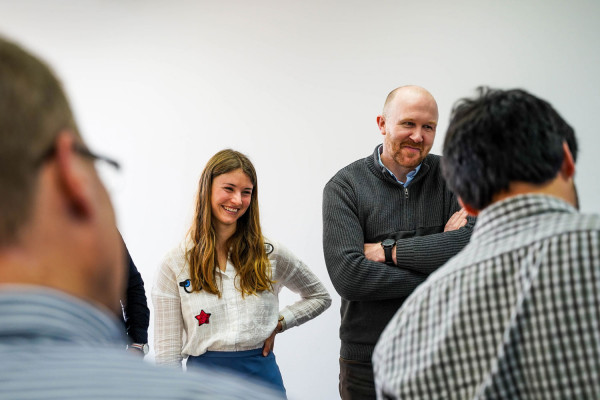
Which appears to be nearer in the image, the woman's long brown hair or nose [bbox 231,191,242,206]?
the woman's long brown hair

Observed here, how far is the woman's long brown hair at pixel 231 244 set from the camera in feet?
6.98

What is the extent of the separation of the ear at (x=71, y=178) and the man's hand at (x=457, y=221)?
1.64 meters

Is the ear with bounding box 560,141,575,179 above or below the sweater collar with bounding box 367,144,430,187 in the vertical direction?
above

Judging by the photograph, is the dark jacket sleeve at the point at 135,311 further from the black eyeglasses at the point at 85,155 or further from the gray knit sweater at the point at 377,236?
the black eyeglasses at the point at 85,155

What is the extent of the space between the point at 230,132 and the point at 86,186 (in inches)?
117

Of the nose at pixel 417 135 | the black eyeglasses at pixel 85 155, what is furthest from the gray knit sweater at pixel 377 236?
the black eyeglasses at pixel 85 155

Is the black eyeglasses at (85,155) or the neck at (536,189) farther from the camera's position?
the neck at (536,189)

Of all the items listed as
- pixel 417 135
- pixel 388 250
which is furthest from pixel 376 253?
pixel 417 135

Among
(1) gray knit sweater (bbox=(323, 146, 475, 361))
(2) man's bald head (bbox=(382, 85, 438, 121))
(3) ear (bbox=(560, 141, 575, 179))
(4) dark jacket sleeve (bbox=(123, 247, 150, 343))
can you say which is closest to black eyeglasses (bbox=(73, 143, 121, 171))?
(3) ear (bbox=(560, 141, 575, 179))

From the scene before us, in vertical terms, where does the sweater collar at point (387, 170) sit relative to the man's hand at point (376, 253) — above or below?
above

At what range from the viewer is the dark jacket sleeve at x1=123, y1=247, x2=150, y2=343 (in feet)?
7.27

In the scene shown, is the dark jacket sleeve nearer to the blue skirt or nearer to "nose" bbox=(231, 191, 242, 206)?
the blue skirt

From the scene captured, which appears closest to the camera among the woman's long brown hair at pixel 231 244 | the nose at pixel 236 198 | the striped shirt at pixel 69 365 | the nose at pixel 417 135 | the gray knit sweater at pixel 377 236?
the striped shirt at pixel 69 365

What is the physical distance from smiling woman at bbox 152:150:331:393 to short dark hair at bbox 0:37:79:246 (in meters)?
1.70
